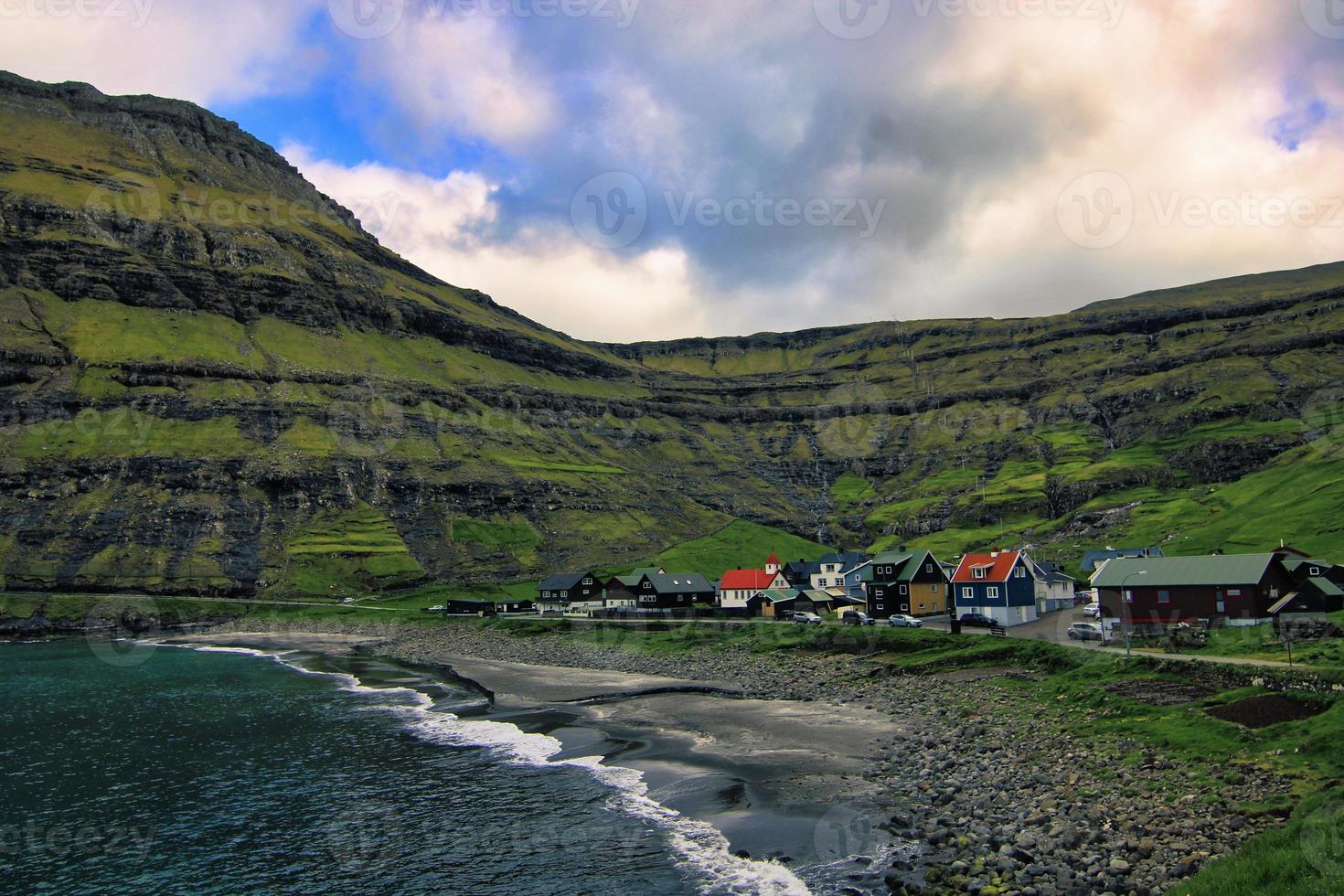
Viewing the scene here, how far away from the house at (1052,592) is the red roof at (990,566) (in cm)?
1047

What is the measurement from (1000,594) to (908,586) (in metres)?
12.3

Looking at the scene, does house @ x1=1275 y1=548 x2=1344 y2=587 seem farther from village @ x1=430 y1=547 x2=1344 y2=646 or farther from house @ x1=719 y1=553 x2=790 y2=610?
house @ x1=719 y1=553 x2=790 y2=610

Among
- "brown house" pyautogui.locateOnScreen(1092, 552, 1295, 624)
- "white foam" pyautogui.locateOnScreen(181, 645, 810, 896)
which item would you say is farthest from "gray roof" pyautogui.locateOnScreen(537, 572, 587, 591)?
"brown house" pyautogui.locateOnScreen(1092, 552, 1295, 624)

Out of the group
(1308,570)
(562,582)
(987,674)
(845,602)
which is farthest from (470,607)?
(1308,570)

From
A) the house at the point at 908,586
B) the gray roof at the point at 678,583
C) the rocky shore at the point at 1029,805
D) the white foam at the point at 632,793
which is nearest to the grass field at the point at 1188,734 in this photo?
the rocky shore at the point at 1029,805

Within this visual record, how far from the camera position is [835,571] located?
143125 mm

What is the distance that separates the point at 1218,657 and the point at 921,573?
52.6 m

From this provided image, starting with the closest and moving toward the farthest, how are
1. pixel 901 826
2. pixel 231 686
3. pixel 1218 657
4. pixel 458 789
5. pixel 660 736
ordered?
pixel 901 826, pixel 458 789, pixel 1218 657, pixel 660 736, pixel 231 686

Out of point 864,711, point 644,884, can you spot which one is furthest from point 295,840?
point 864,711

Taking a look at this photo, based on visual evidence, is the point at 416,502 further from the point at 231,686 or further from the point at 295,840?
the point at 295,840

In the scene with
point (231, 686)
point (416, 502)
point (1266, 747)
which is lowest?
point (231, 686)

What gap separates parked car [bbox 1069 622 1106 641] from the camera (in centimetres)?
6678

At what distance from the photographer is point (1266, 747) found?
99.4ft

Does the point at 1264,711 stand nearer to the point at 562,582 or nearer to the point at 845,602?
the point at 845,602
